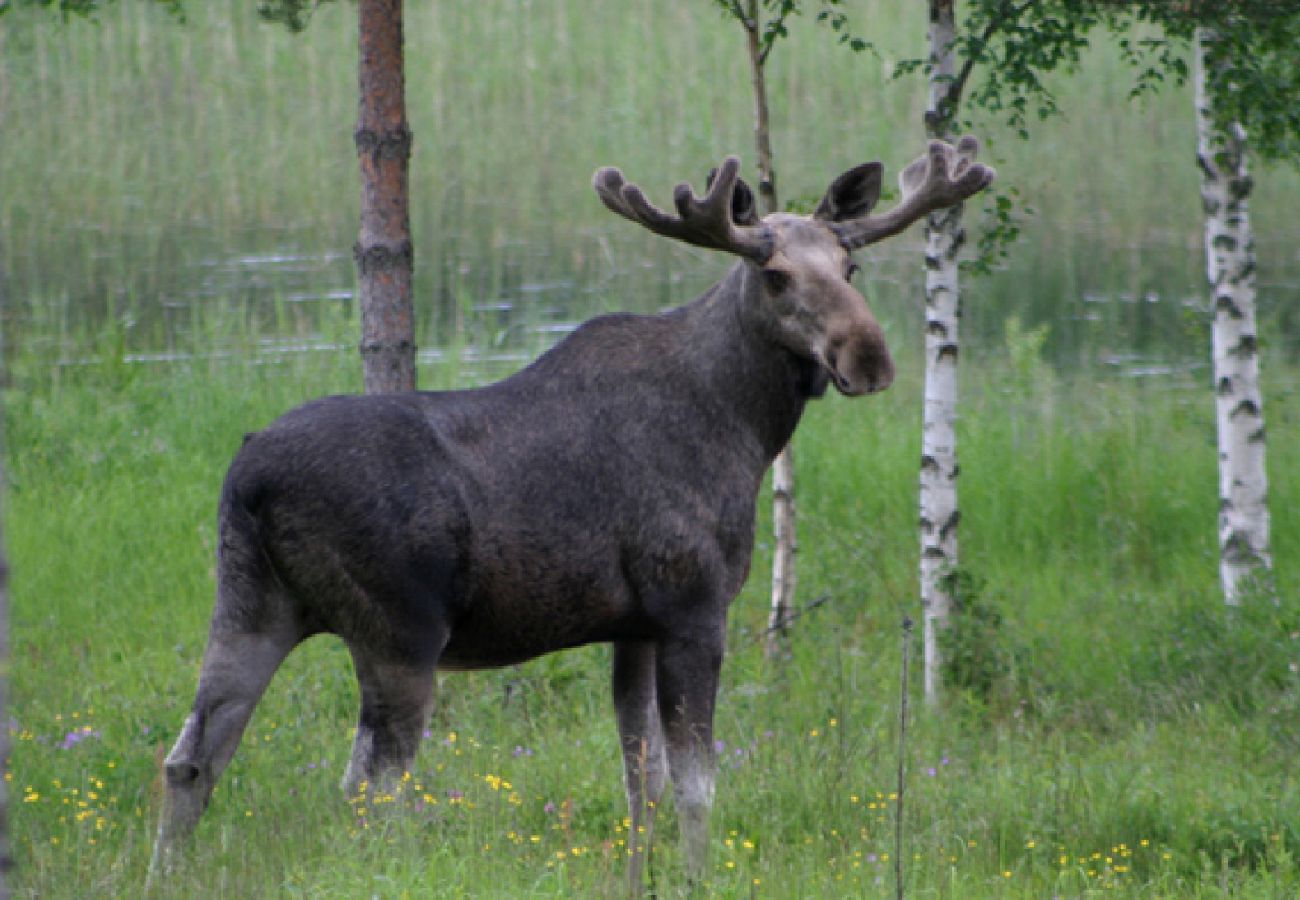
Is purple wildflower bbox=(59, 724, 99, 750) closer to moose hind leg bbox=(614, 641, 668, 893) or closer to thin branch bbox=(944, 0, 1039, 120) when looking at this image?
Result: moose hind leg bbox=(614, 641, 668, 893)

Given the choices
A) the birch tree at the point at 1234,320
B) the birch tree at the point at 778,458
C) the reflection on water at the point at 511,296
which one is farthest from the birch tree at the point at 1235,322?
the reflection on water at the point at 511,296

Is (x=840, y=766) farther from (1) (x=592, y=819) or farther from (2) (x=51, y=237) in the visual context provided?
(2) (x=51, y=237)

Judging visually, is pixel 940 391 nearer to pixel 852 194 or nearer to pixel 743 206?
pixel 852 194

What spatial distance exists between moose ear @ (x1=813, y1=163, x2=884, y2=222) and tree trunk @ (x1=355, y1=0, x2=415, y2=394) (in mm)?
2251

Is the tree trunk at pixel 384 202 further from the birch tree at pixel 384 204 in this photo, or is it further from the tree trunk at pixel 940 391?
the tree trunk at pixel 940 391

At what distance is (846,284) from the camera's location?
5.38m

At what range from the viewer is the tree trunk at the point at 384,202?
24.0ft

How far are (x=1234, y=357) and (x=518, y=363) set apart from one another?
20.1ft

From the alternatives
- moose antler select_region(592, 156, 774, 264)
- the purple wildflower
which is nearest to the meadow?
the purple wildflower

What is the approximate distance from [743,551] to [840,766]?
1.30 metres

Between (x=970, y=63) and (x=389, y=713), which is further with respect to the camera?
(x=970, y=63)

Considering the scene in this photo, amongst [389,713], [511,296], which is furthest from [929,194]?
[511,296]

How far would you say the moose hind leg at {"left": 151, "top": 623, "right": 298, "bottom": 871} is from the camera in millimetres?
5008

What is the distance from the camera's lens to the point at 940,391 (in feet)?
27.6
